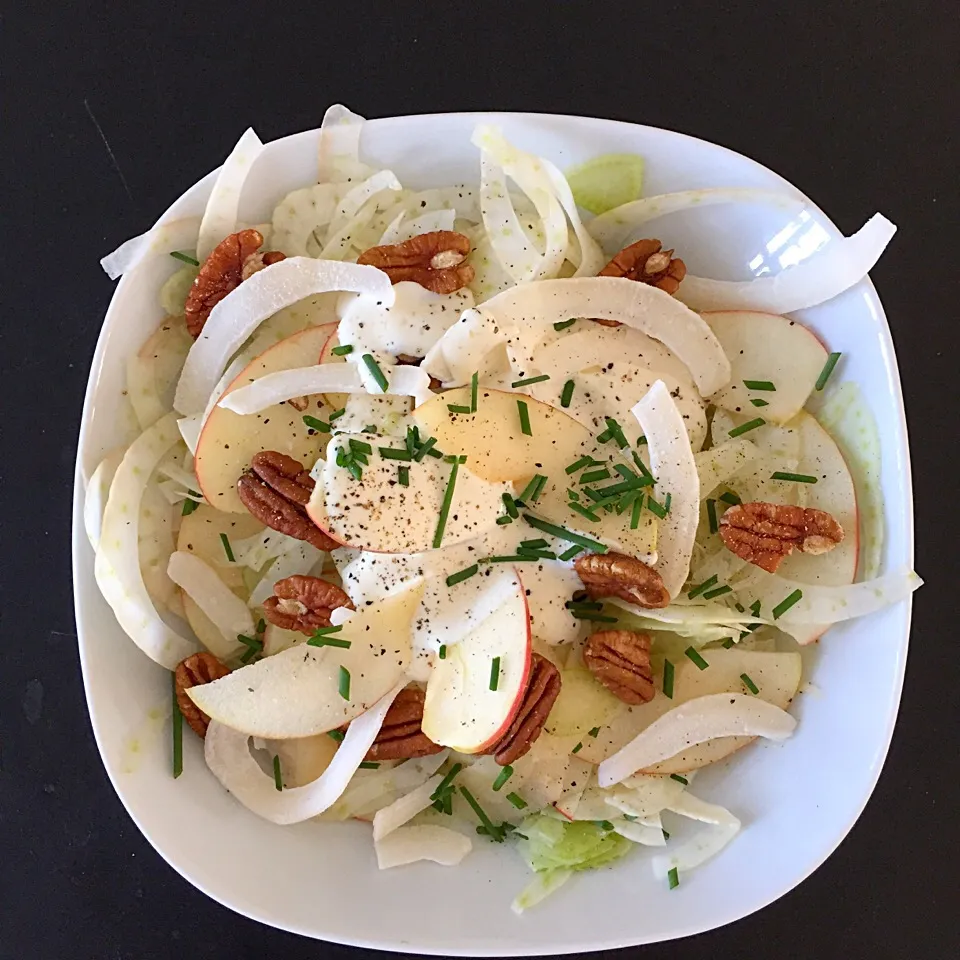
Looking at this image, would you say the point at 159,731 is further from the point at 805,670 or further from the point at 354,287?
the point at 805,670

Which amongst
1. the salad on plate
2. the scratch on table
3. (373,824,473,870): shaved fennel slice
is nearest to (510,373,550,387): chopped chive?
the salad on plate

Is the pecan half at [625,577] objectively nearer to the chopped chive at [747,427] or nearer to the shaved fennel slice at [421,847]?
the chopped chive at [747,427]

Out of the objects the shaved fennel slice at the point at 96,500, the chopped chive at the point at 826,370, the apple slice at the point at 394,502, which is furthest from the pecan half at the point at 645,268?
the shaved fennel slice at the point at 96,500

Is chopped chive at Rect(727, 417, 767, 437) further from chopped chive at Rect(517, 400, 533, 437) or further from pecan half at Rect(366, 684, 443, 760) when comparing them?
pecan half at Rect(366, 684, 443, 760)

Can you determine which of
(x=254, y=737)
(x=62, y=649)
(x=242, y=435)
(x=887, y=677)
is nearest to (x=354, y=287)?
(x=242, y=435)

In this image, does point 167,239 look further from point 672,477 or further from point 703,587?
point 703,587
